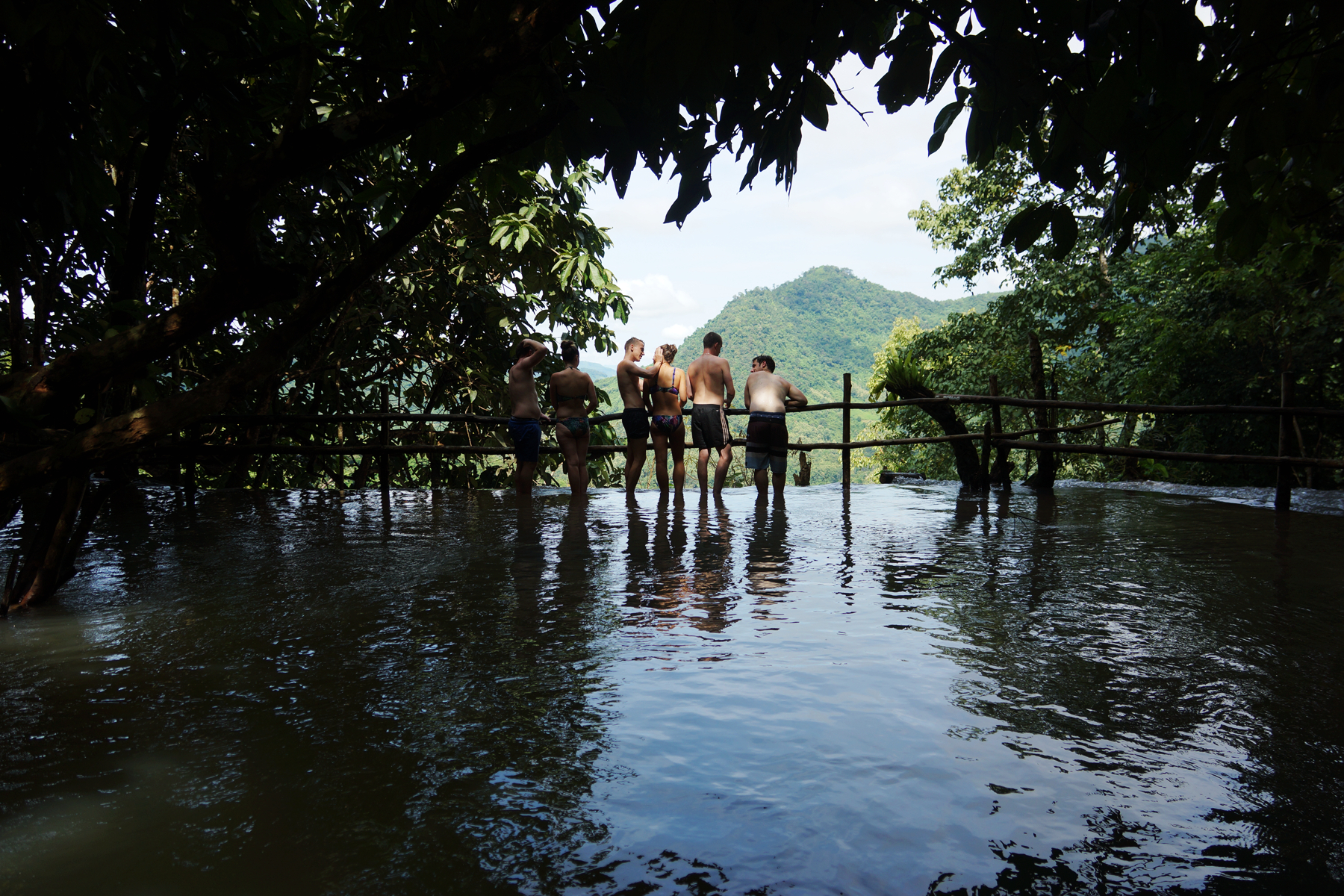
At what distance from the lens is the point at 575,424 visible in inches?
352

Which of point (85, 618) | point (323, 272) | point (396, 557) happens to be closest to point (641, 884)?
point (85, 618)

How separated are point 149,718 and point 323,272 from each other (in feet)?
31.9

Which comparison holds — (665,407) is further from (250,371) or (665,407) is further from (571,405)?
(250,371)

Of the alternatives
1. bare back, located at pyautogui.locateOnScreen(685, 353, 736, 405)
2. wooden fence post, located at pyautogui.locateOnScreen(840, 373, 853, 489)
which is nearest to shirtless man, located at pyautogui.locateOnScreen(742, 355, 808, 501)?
bare back, located at pyautogui.locateOnScreen(685, 353, 736, 405)

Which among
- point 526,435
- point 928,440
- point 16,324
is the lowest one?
point 928,440

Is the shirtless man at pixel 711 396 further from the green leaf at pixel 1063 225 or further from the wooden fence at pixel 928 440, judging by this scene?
the green leaf at pixel 1063 225

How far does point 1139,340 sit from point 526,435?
45.2 ft

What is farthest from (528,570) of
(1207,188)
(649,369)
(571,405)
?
(649,369)

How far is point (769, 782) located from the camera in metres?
2.21

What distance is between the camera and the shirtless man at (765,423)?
9.05 m

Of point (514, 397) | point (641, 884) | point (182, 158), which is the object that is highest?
point (182, 158)

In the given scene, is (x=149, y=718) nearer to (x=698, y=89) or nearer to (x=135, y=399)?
(x=698, y=89)

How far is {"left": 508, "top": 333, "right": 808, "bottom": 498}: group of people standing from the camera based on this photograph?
8875 millimetres

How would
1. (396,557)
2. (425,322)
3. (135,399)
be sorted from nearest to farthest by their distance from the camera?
(396,557)
(135,399)
(425,322)
